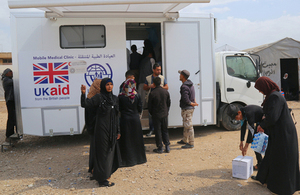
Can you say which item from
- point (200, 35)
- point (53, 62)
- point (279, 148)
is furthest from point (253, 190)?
point (53, 62)

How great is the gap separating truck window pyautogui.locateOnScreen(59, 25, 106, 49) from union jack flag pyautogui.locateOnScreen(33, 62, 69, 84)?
442 millimetres

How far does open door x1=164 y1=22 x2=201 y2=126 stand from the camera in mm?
5629

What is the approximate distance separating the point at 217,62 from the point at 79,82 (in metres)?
3.56

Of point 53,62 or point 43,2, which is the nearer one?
point 43,2

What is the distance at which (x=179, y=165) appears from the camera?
4.43 m

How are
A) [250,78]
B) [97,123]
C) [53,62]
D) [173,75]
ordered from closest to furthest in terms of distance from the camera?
[97,123] < [53,62] < [173,75] < [250,78]

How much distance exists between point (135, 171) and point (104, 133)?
1.01m

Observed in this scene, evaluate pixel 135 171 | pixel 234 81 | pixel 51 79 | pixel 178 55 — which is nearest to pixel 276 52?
pixel 234 81

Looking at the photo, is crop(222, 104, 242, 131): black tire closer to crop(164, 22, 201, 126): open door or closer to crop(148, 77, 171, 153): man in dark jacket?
crop(164, 22, 201, 126): open door

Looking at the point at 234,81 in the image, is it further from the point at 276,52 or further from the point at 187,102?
the point at 276,52

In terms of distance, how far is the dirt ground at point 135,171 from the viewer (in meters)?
3.55

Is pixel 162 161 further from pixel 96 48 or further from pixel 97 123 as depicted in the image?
pixel 96 48

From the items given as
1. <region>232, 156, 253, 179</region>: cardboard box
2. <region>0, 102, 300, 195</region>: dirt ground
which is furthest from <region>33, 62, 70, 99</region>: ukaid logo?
<region>232, 156, 253, 179</region>: cardboard box

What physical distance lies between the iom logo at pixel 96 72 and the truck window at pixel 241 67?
10.2ft
